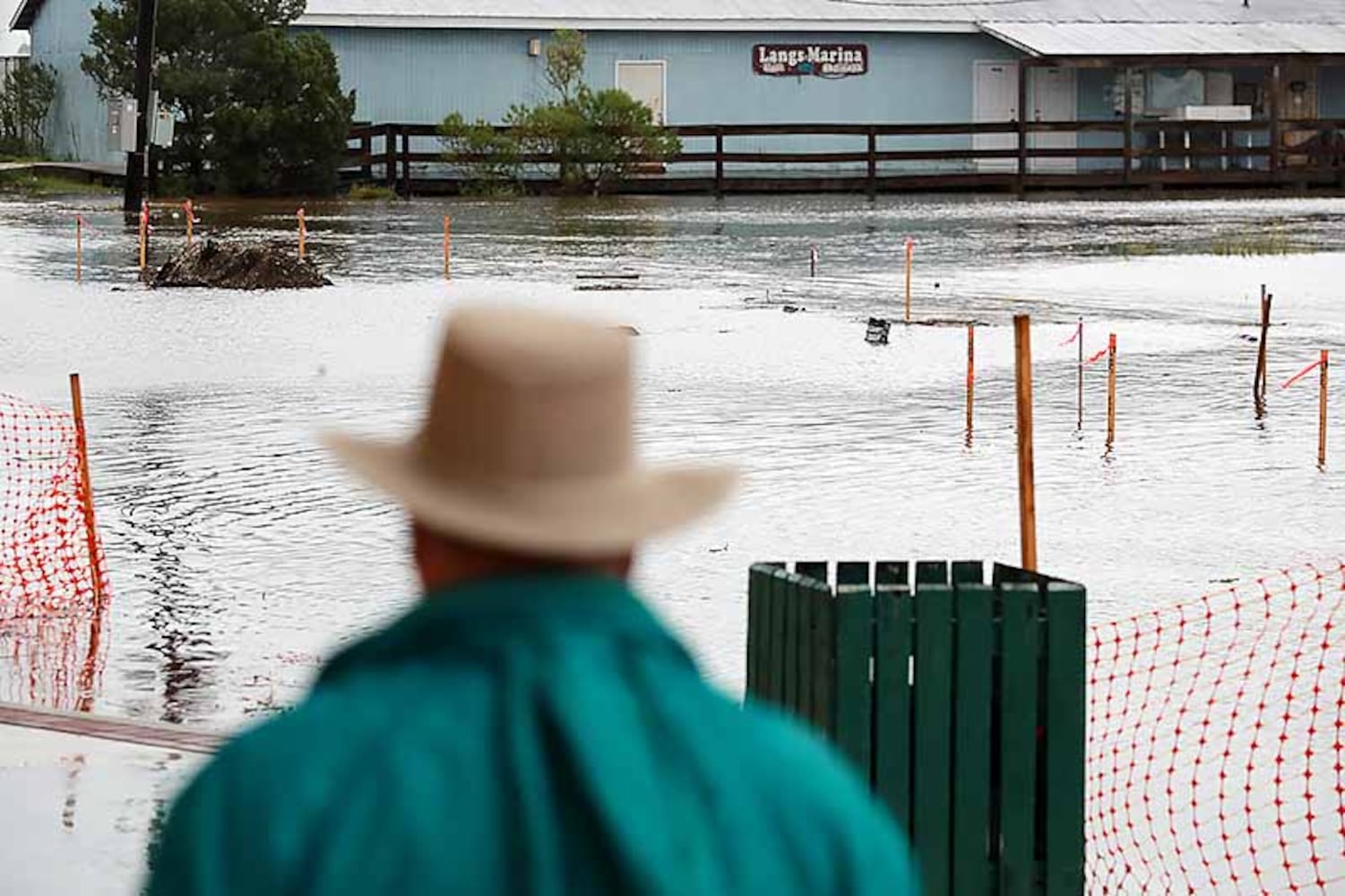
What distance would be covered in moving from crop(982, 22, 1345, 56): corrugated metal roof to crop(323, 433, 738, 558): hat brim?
49403mm

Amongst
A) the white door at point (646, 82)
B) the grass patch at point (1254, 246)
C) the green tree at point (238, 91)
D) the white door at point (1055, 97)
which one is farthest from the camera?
the white door at point (1055, 97)

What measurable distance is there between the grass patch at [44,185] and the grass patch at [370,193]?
398cm

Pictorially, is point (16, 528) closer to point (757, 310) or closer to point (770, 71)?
point (757, 310)

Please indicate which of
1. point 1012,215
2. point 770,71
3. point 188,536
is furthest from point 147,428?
point 770,71

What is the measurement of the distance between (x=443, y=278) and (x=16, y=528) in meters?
14.8

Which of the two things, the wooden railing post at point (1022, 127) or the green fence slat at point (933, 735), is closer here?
the green fence slat at point (933, 735)

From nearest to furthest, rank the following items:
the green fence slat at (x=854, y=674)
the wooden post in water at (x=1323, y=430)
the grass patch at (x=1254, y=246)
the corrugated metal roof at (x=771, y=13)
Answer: the green fence slat at (x=854, y=674), the wooden post in water at (x=1323, y=430), the grass patch at (x=1254, y=246), the corrugated metal roof at (x=771, y=13)

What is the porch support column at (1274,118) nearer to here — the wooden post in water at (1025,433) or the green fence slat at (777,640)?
the wooden post in water at (1025,433)

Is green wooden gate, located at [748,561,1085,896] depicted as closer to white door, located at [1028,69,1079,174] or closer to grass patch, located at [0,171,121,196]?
grass patch, located at [0,171,121,196]

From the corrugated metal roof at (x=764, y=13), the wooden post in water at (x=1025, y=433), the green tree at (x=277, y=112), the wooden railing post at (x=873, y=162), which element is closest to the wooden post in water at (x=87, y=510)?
the wooden post in water at (x=1025, y=433)

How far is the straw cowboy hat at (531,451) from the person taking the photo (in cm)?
245

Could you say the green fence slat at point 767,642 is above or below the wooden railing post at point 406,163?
below

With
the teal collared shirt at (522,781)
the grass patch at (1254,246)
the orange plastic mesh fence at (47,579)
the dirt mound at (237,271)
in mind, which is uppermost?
the grass patch at (1254,246)

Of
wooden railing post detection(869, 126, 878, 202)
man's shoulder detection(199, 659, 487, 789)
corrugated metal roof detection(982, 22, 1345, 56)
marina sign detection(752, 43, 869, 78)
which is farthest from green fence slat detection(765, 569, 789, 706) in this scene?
marina sign detection(752, 43, 869, 78)
